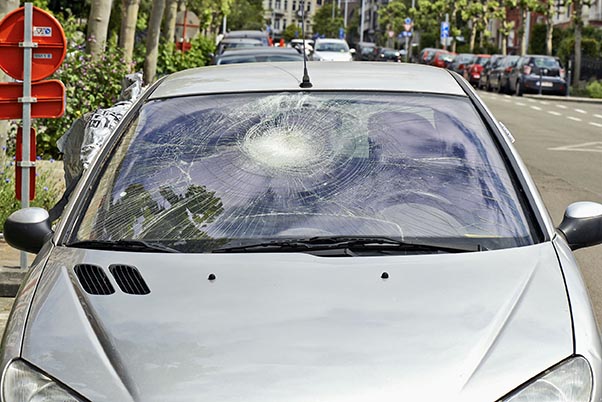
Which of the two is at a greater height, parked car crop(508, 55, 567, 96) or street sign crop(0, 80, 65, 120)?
street sign crop(0, 80, 65, 120)

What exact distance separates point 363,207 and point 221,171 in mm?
545

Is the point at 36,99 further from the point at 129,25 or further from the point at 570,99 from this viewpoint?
the point at 570,99

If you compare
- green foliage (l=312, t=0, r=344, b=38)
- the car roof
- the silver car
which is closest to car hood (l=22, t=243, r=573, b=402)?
the silver car

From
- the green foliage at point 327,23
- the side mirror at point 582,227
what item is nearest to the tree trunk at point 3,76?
the side mirror at point 582,227

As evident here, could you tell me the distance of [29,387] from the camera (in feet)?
10.2

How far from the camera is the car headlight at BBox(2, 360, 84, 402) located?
10.0 ft

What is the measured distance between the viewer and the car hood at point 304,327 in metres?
2.99

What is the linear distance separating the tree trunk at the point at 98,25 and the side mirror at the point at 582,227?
1350cm

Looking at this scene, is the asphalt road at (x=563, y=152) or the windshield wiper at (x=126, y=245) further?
the asphalt road at (x=563, y=152)

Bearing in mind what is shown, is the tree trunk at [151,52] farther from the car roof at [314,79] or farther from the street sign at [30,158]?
the car roof at [314,79]

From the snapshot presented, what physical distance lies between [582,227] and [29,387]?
1.92 m

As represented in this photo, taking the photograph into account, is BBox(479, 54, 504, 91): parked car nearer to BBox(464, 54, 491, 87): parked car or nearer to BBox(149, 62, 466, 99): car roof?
BBox(464, 54, 491, 87): parked car

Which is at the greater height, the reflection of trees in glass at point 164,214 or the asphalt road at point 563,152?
the reflection of trees in glass at point 164,214

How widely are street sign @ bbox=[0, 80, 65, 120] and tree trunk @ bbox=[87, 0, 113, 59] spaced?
8.63 meters
